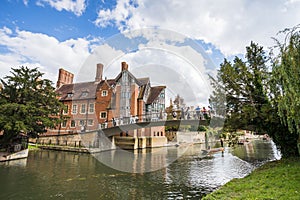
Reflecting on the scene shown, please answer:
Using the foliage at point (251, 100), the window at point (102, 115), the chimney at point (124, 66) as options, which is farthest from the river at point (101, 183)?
the chimney at point (124, 66)

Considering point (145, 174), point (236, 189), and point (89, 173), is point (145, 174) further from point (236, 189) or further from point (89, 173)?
point (236, 189)

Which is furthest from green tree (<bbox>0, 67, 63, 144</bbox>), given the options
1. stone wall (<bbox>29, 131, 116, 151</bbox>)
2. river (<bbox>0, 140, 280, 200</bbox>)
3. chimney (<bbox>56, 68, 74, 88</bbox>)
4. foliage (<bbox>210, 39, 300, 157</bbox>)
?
chimney (<bbox>56, 68, 74, 88</bbox>)

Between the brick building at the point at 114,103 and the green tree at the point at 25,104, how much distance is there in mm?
12391

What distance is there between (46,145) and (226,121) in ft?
82.7

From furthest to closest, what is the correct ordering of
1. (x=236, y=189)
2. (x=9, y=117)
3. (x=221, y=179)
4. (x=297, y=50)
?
(x=9, y=117)
(x=221, y=179)
(x=236, y=189)
(x=297, y=50)

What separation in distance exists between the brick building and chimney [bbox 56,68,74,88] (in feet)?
25.1

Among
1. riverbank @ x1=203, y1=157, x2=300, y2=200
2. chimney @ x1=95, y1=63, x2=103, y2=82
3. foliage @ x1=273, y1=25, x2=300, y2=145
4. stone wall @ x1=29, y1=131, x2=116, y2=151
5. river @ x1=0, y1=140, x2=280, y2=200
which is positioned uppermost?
chimney @ x1=95, y1=63, x2=103, y2=82

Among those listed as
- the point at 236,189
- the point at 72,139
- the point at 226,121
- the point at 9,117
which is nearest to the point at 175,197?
the point at 236,189

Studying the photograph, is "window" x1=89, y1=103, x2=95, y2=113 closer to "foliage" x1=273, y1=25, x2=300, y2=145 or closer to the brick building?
the brick building

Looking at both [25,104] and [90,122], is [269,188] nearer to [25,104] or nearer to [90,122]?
[25,104]

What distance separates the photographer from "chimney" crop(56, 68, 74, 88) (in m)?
45.8

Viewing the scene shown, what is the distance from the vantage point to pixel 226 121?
14594 millimetres

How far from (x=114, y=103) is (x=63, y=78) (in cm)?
1828

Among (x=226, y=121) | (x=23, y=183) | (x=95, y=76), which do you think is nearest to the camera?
(x=23, y=183)
